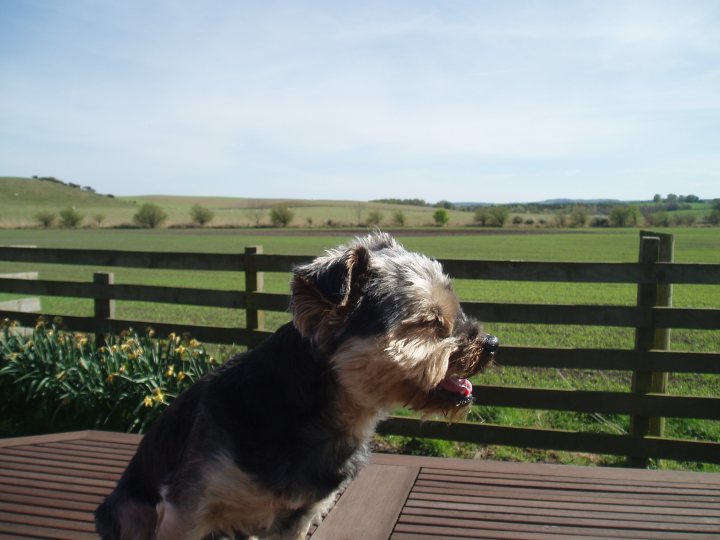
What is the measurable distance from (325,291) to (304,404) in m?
0.50

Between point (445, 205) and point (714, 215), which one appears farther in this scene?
point (445, 205)

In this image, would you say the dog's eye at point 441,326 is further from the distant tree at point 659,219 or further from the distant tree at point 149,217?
the distant tree at point 149,217

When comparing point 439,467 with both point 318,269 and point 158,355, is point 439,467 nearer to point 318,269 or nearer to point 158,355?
point 318,269

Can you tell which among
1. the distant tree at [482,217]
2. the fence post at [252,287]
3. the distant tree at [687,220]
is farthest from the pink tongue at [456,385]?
the distant tree at [482,217]

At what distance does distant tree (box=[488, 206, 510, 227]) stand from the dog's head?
60131 mm

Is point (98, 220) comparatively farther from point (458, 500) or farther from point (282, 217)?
point (458, 500)

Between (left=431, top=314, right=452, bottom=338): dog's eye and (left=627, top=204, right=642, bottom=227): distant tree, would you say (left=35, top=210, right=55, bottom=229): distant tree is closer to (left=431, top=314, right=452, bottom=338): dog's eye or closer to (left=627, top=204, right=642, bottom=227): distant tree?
(left=627, top=204, right=642, bottom=227): distant tree

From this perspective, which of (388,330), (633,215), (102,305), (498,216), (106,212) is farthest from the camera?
(106,212)

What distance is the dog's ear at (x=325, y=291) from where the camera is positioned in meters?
2.53

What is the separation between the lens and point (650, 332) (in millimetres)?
5375

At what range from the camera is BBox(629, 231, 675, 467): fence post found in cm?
538

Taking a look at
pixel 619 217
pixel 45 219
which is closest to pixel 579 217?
pixel 619 217

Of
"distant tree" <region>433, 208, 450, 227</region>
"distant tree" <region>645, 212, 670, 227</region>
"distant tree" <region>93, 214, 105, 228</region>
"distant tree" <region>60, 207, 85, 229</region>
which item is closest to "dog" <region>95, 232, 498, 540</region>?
"distant tree" <region>645, 212, 670, 227</region>

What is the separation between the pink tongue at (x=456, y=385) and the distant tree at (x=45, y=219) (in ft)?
220
